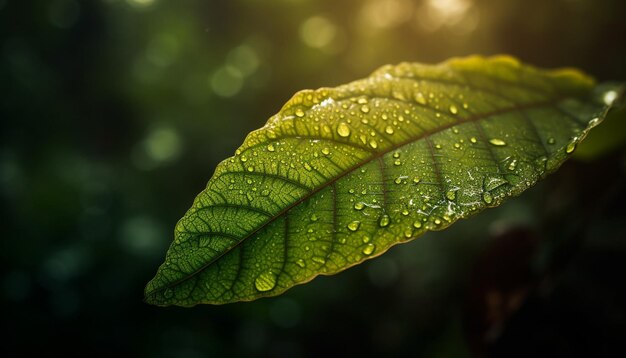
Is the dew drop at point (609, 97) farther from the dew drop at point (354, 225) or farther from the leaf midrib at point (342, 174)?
the dew drop at point (354, 225)

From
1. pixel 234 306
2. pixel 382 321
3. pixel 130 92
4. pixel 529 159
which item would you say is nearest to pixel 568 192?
pixel 529 159

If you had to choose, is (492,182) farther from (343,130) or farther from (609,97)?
(609,97)

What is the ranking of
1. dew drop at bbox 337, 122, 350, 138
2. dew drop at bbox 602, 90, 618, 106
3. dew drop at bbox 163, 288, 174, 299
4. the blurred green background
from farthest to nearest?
the blurred green background, dew drop at bbox 602, 90, 618, 106, dew drop at bbox 337, 122, 350, 138, dew drop at bbox 163, 288, 174, 299

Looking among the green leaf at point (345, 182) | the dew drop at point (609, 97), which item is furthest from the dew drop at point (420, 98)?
the dew drop at point (609, 97)

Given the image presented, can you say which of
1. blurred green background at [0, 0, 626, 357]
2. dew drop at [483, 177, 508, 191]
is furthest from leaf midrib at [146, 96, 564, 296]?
blurred green background at [0, 0, 626, 357]

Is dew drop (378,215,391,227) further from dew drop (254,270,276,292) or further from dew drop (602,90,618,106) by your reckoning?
dew drop (602,90,618,106)

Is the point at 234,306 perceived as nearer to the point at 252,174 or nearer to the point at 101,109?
the point at 252,174

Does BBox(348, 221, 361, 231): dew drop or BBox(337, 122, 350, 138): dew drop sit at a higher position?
BBox(337, 122, 350, 138): dew drop
